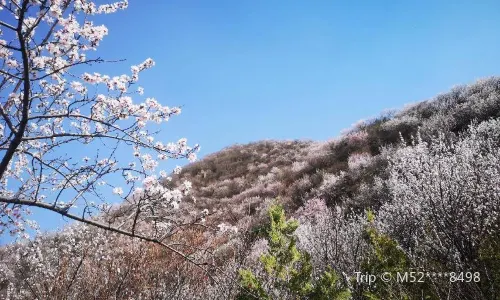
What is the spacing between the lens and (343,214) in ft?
21.7

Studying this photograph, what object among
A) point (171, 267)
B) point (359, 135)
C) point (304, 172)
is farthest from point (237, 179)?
point (171, 267)

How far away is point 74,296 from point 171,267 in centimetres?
152

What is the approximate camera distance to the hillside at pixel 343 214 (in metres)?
4.07

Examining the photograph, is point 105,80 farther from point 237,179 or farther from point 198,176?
point 198,176

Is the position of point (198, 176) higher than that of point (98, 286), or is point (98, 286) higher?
point (198, 176)

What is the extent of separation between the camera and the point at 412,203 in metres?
5.04

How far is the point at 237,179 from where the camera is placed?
20.0 meters

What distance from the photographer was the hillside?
4.07 m

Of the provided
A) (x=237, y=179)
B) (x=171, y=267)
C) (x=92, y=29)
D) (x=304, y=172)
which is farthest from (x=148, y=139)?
(x=237, y=179)

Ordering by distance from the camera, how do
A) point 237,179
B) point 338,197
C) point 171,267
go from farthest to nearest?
point 237,179 → point 338,197 → point 171,267

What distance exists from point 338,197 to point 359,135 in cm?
597

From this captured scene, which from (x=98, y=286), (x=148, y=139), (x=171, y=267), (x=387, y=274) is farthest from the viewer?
(x=171, y=267)

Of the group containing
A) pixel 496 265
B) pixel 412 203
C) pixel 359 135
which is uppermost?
pixel 359 135

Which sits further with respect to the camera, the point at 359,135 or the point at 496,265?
the point at 359,135
